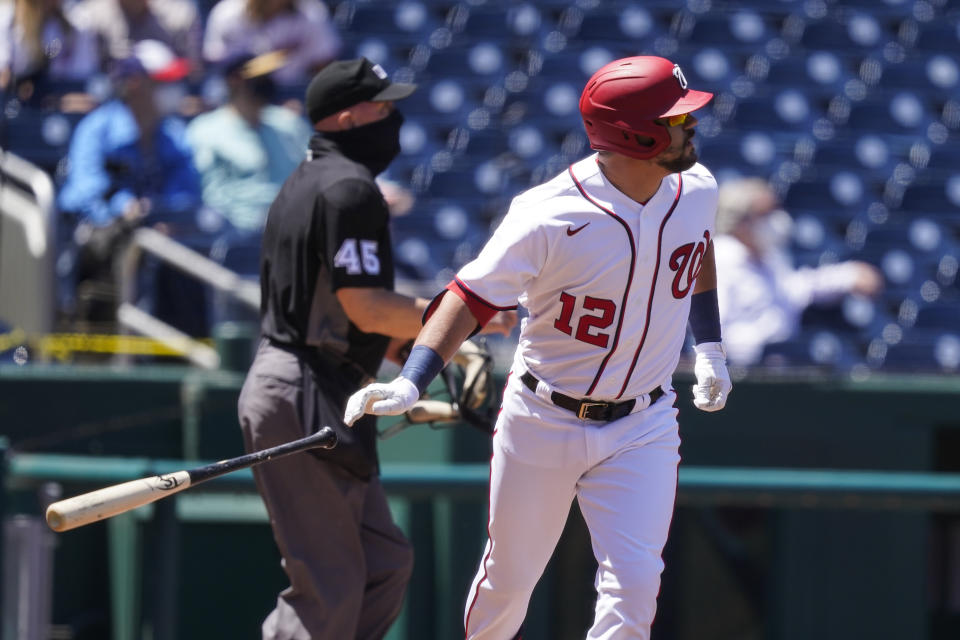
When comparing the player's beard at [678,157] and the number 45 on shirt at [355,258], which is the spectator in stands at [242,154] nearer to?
the number 45 on shirt at [355,258]

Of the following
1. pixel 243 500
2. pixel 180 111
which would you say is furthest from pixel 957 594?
pixel 180 111

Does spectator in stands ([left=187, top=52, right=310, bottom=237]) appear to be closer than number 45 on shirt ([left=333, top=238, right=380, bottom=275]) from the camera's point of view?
No

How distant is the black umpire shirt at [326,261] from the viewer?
3475mm

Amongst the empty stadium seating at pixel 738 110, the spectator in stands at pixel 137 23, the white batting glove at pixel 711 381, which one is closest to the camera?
the white batting glove at pixel 711 381

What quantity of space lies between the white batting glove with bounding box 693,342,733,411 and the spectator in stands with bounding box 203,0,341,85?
4448mm

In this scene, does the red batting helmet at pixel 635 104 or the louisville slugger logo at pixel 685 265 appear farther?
the louisville slugger logo at pixel 685 265

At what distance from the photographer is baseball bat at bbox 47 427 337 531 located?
2.77 metres

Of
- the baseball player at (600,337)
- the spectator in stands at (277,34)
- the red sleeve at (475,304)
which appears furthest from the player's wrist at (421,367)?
the spectator in stands at (277,34)

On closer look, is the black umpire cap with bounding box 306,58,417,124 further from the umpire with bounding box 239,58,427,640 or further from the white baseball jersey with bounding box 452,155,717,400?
the white baseball jersey with bounding box 452,155,717,400

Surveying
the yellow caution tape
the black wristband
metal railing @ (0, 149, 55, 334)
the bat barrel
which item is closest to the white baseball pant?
the black wristband

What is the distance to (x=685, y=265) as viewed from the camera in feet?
10.5

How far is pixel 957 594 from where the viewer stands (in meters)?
5.55

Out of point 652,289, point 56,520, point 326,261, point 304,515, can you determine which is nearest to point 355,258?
point 326,261

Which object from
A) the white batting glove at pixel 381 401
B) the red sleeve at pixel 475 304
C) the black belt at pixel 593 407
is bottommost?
the black belt at pixel 593 407
